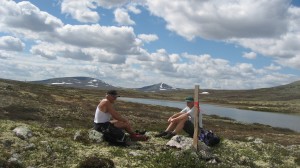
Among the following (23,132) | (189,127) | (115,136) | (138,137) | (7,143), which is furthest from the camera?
(189,127)

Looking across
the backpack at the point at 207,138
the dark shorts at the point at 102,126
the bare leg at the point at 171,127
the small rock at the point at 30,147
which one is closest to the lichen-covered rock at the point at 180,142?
the backpack at the point at 207,138

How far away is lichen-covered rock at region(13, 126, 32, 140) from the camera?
60.3ft

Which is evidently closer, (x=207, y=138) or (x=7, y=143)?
(x=7, y=143)

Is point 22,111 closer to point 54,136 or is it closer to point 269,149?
point 54,136

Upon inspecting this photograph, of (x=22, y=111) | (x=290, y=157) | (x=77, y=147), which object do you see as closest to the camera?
(x=77, y=147)

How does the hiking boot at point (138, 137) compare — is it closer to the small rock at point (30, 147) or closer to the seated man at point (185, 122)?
the seated man at point (185, 122)

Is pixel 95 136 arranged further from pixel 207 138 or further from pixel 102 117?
pixel 207 138

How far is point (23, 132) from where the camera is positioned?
738 inches

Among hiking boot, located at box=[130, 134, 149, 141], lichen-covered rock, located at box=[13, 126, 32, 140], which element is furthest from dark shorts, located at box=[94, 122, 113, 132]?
lichen-covered rock, located at box=[13, 126, 32, 140]

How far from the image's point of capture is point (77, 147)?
1802cm

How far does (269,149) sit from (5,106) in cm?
3769

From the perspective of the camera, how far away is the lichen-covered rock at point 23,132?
60.3 ft

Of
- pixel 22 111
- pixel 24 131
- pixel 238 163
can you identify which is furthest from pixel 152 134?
pixel 22 111

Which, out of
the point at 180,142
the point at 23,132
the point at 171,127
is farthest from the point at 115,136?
the point at 23,132
